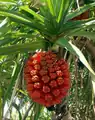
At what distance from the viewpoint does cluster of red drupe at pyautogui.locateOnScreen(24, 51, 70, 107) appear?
1.12 m

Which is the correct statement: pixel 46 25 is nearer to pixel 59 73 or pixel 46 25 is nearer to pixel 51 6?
pixel 51 6

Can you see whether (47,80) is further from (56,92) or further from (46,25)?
(46,25)

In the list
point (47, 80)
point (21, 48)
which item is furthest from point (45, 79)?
point (21, 48)

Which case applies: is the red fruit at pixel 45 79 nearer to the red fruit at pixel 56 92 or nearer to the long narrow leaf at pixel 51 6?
the red fruit at pixel 56 92

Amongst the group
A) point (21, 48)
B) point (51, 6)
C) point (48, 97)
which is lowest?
point (48, 97)

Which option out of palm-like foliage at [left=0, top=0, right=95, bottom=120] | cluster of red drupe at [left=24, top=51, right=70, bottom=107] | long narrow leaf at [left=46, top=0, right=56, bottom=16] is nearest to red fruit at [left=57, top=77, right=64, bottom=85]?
cluster of red drupe at [left=24, top=51, right=70, bottom=107]

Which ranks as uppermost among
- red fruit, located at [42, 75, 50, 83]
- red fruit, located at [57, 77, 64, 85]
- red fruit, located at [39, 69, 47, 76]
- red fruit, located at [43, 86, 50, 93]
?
red fruit, located at [39, 69, 47, 76]

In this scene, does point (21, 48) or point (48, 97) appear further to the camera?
point (21, 48)

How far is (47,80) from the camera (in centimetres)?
112

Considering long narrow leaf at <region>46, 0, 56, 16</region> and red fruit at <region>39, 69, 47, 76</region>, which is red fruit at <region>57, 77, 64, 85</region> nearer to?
red fruit at <region>39, 69, 47, 76</region>

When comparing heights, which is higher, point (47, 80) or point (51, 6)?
point (51, 6)

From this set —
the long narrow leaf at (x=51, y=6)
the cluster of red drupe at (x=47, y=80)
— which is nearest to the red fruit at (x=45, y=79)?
the cluster of red drupe at (x=47, y=80)

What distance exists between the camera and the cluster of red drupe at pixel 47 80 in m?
1.12

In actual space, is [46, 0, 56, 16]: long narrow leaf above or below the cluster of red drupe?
above
